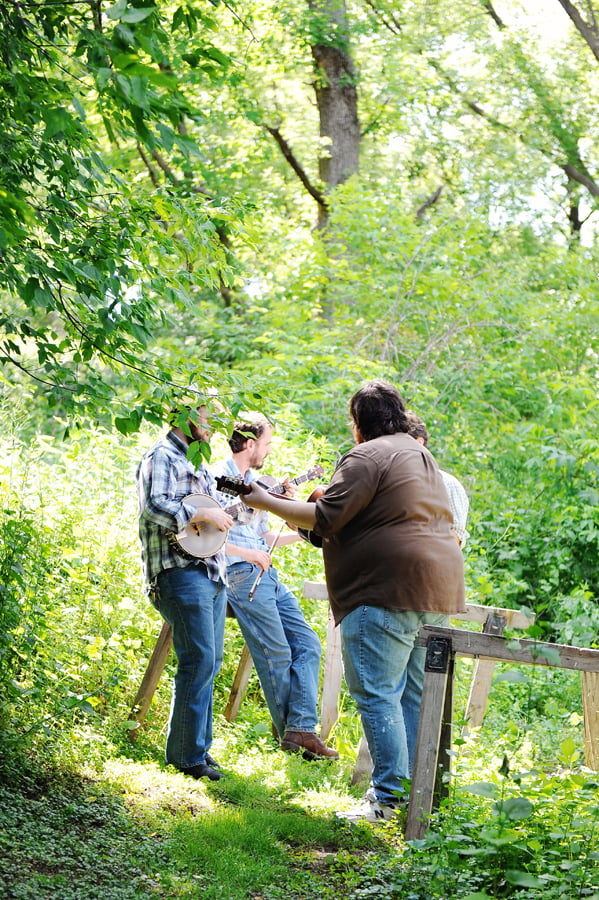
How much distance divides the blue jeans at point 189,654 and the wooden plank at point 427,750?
1.60 meters

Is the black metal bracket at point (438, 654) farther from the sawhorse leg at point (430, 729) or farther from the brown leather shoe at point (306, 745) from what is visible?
the brown leather shoe at point (306, 745)

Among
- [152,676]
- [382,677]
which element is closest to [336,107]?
[152,676]

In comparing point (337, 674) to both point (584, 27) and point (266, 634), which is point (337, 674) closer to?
point (266, 634)

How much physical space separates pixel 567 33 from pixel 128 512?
57.3 ft

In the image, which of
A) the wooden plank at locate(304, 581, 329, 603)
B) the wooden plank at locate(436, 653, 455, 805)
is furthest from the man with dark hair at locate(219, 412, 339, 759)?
the wooden plank at locate(436, 653, 455, 805)

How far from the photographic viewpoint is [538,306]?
12.7m

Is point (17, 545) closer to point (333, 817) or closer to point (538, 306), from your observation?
point (333, 817)

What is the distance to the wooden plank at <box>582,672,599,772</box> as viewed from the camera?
17.7ft

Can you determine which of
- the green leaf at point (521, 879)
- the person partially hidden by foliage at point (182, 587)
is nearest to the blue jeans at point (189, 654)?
the person partially hidden by foliage at point (182, 587)

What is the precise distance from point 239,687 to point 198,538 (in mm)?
1725

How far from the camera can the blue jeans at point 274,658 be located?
616 cm

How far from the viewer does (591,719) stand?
5.52 metres

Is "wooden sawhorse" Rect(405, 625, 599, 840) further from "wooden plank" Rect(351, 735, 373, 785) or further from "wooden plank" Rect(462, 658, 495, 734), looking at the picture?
"wooden plank" Rect(462, 658, 495, 734)

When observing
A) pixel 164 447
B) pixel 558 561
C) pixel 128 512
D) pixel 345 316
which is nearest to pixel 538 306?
pixel 345 316
